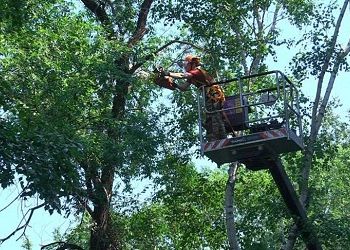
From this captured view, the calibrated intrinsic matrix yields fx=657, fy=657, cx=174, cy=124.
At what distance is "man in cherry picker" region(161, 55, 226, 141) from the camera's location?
1185cm

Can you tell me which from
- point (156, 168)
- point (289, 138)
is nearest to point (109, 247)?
point (156, 168)

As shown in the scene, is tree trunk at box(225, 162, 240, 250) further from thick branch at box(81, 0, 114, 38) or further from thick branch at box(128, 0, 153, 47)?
thick branch at box(81, 0, 114, 38)

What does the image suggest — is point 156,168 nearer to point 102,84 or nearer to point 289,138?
point 102,84

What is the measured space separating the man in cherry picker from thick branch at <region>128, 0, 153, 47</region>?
153 inches

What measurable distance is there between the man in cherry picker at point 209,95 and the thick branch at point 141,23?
3.88m

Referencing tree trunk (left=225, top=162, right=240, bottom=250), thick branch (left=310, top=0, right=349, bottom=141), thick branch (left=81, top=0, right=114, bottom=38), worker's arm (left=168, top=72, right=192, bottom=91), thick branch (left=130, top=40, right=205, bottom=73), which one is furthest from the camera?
thick branch (left=81, top=0, right=114, bottom=38)

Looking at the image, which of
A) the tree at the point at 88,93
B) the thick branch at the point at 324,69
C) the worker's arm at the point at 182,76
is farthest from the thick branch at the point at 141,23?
the thick branch at the point at 324,69

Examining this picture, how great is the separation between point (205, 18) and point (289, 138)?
527 centimetres

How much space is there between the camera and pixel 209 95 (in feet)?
39.7

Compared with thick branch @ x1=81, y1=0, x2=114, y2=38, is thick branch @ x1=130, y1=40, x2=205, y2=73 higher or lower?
lower

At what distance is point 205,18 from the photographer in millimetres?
15406

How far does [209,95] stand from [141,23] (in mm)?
5328

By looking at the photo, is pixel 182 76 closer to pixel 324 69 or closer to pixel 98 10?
pixel 324 69

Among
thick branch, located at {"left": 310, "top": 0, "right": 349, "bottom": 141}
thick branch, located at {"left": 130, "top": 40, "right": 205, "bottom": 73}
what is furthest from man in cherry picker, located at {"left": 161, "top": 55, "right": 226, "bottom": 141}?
thick branch, located at {"left": 310, "top": 0, "right": 349, "bottom": 141}
